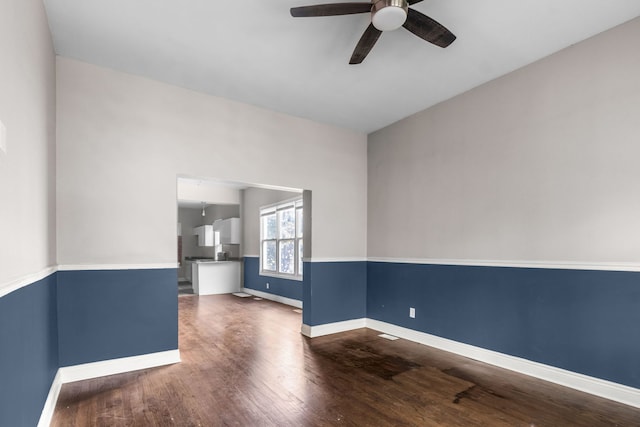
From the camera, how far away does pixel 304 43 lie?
9.91 ft

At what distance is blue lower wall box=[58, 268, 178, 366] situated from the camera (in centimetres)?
312

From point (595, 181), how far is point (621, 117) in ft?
1.78

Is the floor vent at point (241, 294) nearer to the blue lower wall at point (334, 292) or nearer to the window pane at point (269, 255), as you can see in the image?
the window pane at point (269, 255)

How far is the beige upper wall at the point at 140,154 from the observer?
126 inches

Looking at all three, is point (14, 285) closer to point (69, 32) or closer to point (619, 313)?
point (69, 32)

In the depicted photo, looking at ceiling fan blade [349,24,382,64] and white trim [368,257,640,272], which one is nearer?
ceiling fan blade [349,24,382,64]

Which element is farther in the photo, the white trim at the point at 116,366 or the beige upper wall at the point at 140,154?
the beige upper wall at the point at 140,154

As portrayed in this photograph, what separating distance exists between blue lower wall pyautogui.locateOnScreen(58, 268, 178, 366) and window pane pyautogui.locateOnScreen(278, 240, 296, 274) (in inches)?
135

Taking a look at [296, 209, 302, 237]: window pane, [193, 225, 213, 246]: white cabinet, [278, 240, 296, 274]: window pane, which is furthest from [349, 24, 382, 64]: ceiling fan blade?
[193, 225, 213, 246]: white cabinet

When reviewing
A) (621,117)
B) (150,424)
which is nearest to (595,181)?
(621,117)

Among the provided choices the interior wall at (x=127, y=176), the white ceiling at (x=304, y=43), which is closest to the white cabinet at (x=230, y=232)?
the interior wall at (x=127, y=176)

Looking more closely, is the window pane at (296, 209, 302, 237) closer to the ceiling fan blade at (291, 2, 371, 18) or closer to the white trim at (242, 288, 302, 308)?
the white trim at (242, 288, 302, 308)

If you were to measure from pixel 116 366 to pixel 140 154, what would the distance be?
2119 millimetres

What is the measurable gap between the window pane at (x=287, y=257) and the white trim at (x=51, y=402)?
4294mm
